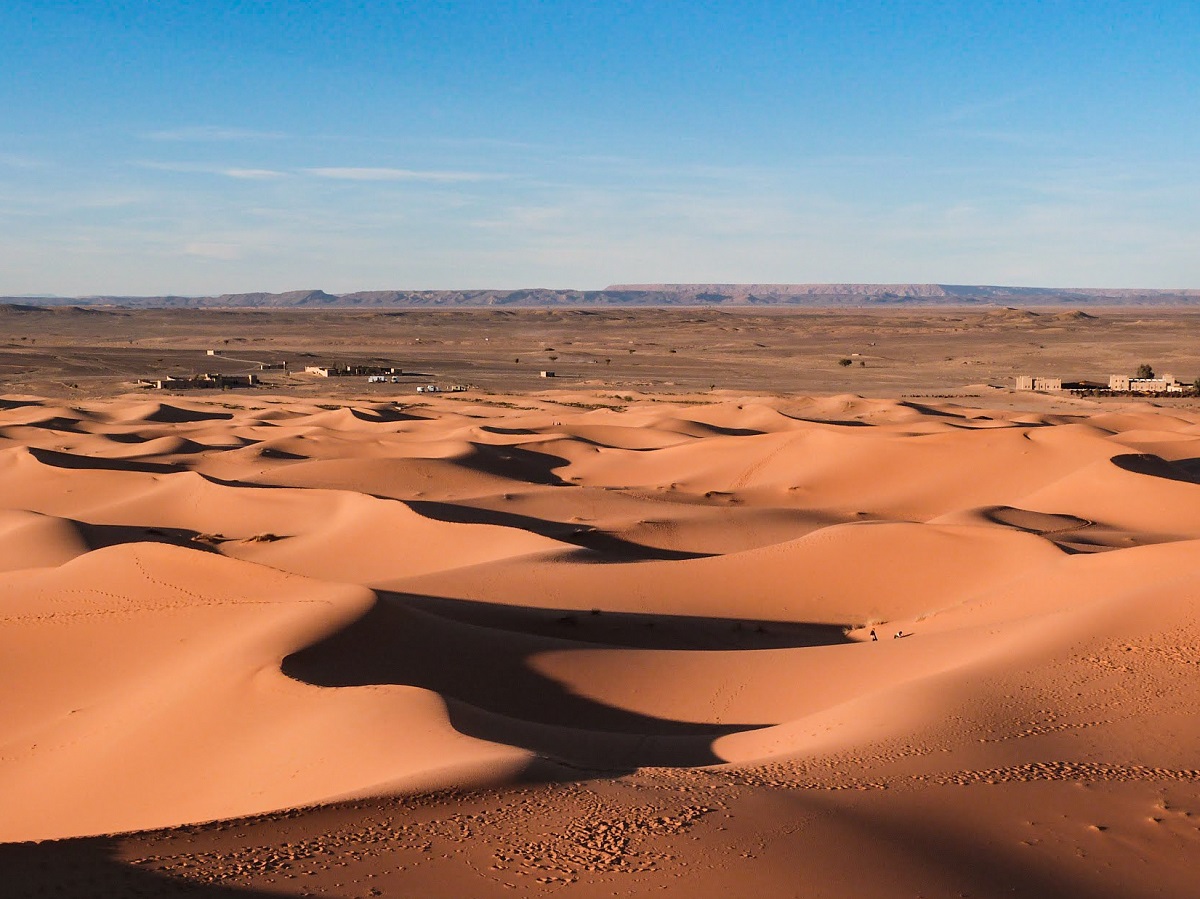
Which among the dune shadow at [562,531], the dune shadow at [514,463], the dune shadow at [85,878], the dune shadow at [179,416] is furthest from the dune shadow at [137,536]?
the dune shadow at [179,416]

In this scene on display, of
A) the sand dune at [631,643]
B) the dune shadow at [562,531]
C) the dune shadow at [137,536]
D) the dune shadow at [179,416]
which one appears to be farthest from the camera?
the dune shadow at [179,416]

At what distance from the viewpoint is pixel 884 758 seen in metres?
7.68

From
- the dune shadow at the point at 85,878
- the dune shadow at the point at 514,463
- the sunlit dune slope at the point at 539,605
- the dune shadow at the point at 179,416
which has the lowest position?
the dune shadow at the point at 179,416

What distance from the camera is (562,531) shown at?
20438 mm

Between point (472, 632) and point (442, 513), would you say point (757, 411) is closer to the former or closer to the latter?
point (442, 513)

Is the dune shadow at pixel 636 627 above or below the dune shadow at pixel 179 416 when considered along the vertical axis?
above

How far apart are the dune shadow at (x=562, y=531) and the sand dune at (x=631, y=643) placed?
10 cm

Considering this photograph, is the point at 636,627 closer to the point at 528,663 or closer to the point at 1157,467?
the point at 528,663

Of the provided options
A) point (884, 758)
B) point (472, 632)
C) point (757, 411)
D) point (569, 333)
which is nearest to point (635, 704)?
point (472, 632)

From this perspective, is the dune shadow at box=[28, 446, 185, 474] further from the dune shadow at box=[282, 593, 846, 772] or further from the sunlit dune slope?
the dune shadow at box=[282, 593, 846, 772]

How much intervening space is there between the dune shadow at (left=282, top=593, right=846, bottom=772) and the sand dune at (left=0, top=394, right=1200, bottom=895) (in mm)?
43

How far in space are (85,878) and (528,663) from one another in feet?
21.9

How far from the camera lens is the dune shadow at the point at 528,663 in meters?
8.84

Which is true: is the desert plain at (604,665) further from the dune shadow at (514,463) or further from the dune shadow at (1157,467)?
the dune shadow at (1157,467)
